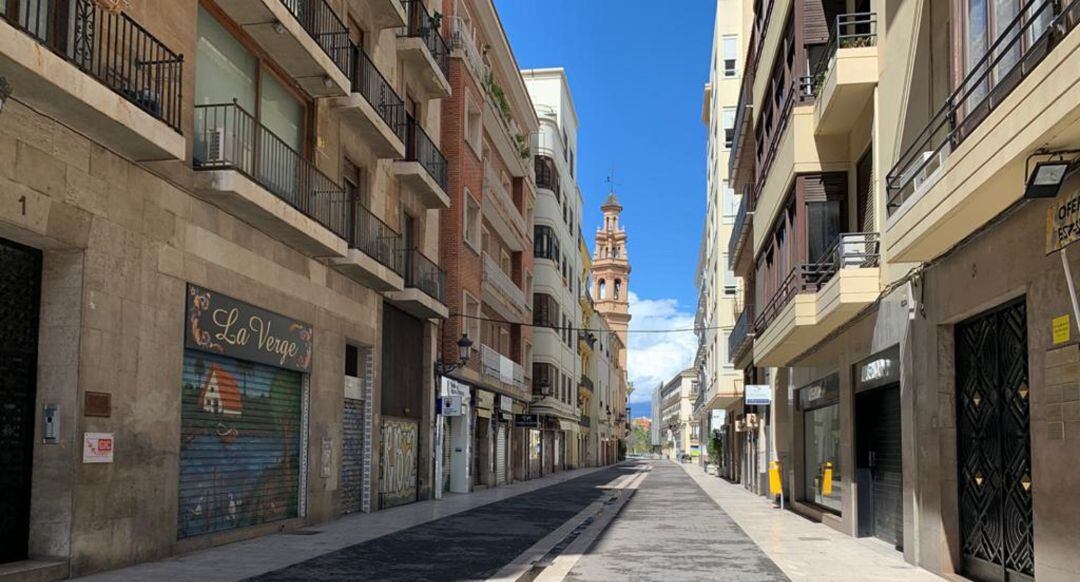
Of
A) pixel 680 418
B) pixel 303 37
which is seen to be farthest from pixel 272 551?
pixel 680 418

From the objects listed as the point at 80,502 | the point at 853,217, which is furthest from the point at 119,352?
the point at 853,217

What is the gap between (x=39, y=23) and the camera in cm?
997

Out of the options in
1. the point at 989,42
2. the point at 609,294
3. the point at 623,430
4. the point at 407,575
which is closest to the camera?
the point at 989,42

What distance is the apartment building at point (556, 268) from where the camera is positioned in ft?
158

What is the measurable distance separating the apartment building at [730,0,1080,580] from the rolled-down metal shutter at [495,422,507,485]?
1685 cm

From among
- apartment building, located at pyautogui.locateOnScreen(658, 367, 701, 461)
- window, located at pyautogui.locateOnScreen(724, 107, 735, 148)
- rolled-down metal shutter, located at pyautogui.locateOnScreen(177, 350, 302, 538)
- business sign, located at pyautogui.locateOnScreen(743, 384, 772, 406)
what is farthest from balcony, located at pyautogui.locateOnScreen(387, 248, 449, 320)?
apartment building, located at pyautogui.locateOnScreen(658, 367, 701, 461)

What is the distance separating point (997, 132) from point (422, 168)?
16238 mm

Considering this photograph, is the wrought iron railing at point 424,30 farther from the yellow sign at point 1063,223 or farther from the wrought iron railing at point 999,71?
the yellow sign at point 1063,223

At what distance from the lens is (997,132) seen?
812 cm

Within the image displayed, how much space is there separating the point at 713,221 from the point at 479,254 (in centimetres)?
2433

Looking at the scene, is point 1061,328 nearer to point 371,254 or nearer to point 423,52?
point 371,254

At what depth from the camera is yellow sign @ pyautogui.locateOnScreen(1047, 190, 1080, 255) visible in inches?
312

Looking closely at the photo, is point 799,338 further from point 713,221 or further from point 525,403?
point 713,221

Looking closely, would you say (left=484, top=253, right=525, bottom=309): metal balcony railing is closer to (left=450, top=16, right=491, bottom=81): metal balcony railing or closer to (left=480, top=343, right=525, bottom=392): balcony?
(left=480, top=343, right=525, bottom=392): balcony
